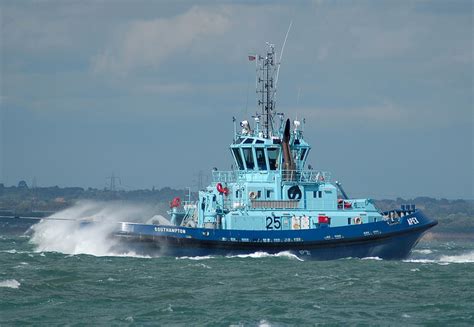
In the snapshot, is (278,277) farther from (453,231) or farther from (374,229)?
(453,231)

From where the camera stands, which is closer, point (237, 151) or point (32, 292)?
point (32, 292)

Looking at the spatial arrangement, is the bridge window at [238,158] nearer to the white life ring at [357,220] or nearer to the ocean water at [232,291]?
the ocean water at [232,291]

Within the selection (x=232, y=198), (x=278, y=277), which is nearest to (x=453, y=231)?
(x=232, y=198)

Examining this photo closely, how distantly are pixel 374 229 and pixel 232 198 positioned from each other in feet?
21.8

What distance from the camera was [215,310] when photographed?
3225cm

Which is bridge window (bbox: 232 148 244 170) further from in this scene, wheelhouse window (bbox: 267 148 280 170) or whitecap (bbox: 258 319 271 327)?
whitecap (bbox: 258 319 271 327)

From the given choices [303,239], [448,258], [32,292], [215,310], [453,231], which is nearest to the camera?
[215,310]

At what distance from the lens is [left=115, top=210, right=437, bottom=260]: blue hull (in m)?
47.6

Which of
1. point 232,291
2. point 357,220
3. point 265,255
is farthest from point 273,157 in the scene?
point 232,291

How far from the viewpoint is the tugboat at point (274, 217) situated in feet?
156

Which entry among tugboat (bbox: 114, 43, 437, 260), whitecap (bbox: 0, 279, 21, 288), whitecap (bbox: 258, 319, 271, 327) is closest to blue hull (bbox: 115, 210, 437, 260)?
tugboat (bbox: 114, 43, 437, 260)

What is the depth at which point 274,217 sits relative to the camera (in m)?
48.6

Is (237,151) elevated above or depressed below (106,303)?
above

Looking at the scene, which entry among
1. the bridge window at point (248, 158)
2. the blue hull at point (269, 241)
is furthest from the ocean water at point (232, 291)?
the bridge window at point (248, 158)
